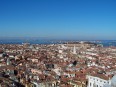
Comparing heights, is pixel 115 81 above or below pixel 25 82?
above

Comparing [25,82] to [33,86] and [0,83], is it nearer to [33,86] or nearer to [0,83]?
[33,86]

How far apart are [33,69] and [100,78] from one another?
19.4 m

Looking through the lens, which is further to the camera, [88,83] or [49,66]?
[49,66]

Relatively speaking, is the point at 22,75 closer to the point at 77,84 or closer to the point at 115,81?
the point at 77,84

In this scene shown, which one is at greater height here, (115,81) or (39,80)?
(115,81)

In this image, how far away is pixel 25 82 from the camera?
33.3m

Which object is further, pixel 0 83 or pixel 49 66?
pixel 49 66

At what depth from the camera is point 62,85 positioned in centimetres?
3184

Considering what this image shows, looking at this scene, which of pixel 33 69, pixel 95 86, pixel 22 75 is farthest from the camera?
pixel 33 69

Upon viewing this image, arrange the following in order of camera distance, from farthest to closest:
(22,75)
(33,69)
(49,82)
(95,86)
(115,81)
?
(33,69)
(22,75)
(49,82)
(95,86)
(115,81)

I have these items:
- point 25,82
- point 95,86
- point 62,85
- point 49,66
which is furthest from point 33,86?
point 49,66

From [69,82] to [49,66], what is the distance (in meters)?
19.8

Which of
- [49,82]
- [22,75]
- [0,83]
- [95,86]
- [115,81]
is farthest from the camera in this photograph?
[22,75]

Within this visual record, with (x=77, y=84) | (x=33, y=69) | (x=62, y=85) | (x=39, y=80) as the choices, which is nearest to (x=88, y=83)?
(x=77, y=84)
